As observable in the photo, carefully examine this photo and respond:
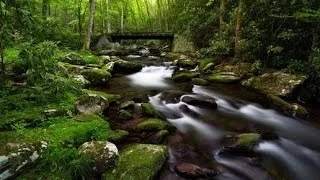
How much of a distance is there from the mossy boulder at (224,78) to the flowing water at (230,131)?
44cm

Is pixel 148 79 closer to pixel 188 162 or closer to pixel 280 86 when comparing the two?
pixel 280 86

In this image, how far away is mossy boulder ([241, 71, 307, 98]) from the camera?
33.1 ft

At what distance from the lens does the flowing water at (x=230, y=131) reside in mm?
5855

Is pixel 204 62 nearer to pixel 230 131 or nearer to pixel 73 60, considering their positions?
pixel 73 60

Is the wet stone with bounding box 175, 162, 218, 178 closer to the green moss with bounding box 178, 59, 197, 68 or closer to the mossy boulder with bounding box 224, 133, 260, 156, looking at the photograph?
the mossy boulder with bounding box 224, 133, 260, 156

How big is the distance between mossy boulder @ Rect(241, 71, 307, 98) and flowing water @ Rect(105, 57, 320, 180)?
1.93 feet

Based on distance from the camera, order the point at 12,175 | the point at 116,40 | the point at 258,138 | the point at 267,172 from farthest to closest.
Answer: the point at 116,40, the point at 258,138, the point at 267,172, the point at 12,175

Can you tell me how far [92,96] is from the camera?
25.8ft

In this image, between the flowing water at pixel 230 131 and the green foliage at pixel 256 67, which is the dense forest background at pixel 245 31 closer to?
the green foliage at pixel 256 67

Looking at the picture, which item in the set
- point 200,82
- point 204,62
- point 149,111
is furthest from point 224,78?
point 149,111

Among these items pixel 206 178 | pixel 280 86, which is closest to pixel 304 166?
pixel 206 178

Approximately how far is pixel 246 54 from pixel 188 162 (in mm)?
8688

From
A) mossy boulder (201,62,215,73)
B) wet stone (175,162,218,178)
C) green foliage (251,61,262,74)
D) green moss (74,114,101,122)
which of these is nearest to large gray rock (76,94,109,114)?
green moss (74,114,101,122)

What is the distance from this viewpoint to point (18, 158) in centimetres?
465
